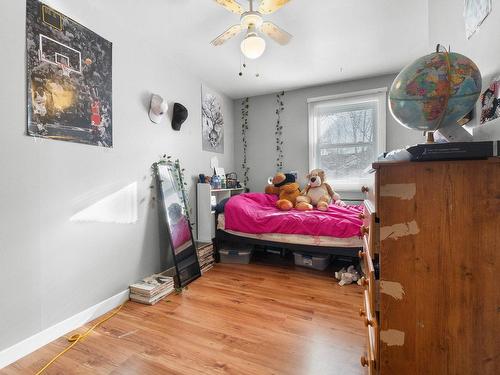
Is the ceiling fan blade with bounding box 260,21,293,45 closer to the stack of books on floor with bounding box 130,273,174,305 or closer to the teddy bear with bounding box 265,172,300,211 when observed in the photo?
the teddy bear with bounding box 265,172,300,211

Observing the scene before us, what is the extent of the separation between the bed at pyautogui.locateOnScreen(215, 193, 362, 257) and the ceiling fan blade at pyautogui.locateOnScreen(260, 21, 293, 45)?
1.75 meters

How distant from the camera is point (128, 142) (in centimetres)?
221

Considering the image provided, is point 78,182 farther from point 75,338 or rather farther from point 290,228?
point 290,228

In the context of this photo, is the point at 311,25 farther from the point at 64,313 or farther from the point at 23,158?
the point at 64,313

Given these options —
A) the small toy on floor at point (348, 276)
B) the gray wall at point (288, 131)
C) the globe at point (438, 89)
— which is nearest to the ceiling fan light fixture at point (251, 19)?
the globe at point (438, 89)

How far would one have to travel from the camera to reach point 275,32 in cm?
196

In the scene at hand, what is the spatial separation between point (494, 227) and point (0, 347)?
2403mm

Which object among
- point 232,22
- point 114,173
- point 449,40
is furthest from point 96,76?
point 449,40

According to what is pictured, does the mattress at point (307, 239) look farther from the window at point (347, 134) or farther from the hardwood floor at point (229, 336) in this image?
the window at point (347, 134)

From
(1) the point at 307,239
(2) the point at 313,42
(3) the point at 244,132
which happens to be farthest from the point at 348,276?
(3) the point at 244,132

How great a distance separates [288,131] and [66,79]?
297 centimetres

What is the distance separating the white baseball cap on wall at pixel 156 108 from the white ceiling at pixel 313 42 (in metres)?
0.59

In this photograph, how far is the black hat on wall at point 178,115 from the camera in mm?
2717

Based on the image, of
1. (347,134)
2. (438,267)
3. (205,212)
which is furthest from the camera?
(347,134)
